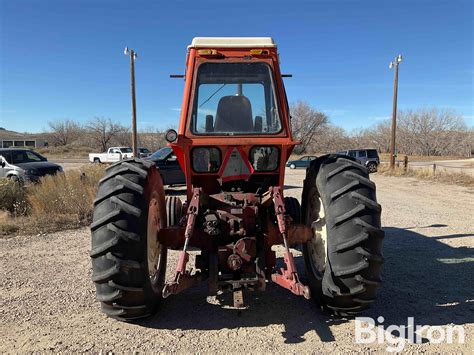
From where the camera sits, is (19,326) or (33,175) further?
(33,175)

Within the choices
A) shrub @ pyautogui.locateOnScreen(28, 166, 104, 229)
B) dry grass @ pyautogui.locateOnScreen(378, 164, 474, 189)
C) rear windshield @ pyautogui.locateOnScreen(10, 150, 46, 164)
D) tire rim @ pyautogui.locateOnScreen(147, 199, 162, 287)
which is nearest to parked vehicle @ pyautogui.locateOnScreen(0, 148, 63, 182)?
rear windshield @ pyautogui.locateOnScreen(10, 150, 46, 164)

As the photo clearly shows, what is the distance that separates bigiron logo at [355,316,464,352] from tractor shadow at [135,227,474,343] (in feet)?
0.34

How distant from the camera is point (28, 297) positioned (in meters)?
4.28

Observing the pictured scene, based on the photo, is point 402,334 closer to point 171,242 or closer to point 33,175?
point 171,242

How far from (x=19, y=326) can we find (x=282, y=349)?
8.06ft

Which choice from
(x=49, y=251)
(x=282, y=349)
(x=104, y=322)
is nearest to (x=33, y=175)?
(x=49, y=251)

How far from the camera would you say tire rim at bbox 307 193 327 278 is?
3699 mm

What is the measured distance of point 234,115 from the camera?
4.25 metres

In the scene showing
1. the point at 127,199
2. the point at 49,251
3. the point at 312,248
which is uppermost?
the point at 127,199

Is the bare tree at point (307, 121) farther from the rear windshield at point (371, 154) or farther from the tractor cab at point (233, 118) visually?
the tractor cab at point (233, 118)

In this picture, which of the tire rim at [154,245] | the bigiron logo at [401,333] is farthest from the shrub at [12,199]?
the bigiron logo at [401,333]

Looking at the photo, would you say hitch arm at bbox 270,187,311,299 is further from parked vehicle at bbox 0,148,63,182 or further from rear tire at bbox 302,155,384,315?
parked vehicle at bbox 0,148,63,182

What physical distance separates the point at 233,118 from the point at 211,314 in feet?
6.83

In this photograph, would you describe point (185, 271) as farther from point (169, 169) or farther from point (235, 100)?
point (169, 169)
